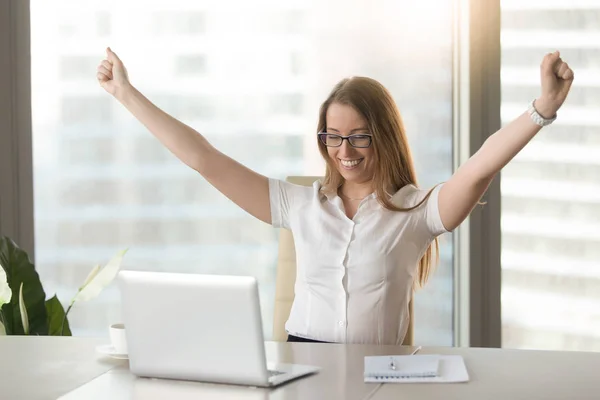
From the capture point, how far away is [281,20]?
3234 mm

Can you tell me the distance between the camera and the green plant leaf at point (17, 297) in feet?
8.67

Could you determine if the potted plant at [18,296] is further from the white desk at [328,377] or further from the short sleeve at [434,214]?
the short sleeve at [434,214]

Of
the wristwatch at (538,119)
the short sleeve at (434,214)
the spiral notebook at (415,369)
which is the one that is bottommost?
the spiral notebook at (415,369)

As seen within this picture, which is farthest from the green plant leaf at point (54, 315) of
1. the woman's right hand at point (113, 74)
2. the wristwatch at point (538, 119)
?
the wristwatch at point (538, 119)

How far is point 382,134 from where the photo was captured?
217cm

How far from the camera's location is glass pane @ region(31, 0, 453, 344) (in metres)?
3.23

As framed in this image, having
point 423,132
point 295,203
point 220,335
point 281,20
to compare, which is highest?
point 281,20

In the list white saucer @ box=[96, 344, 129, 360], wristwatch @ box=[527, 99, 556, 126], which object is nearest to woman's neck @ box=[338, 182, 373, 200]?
wristwatch @ box=[527, 99, 556, 126]

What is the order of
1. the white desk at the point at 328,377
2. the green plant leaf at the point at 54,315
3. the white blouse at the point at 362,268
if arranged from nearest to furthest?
the white desk at the point at 328,377, the white blouse at the point at 362,268, the green plant leaf at the point at 54,315

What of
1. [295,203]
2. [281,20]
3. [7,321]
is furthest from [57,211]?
[295,203]

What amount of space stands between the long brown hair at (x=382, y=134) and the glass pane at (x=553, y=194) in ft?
3.80

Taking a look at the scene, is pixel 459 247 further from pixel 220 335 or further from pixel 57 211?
pixel 220 335

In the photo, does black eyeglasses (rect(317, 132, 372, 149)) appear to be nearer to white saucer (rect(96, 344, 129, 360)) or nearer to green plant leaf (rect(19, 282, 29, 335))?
white saucer (rect(96, 344, 129, 360))

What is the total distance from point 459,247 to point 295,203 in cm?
121
